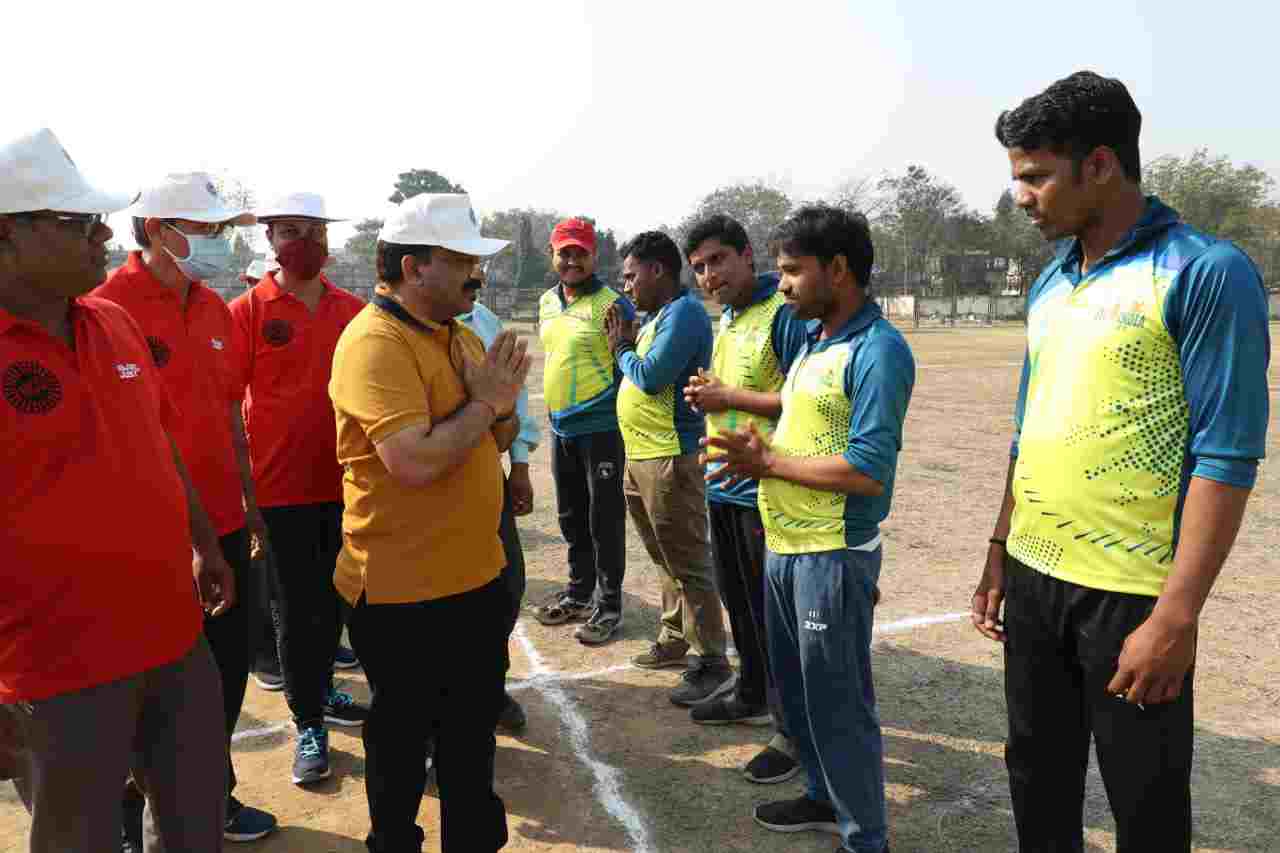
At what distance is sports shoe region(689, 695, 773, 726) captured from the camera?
4.30 m

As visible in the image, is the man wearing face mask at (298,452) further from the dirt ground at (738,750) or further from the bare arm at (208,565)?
the bare arm at (208,565)

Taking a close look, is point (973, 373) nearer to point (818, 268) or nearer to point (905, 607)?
point (905, 607)

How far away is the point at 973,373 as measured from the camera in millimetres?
19453

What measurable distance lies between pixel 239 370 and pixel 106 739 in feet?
6.46

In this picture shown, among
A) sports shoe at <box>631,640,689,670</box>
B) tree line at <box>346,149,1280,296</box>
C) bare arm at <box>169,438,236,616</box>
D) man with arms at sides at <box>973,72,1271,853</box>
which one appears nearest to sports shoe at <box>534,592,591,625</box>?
sports shoe at <box>631,640,689,670</box>

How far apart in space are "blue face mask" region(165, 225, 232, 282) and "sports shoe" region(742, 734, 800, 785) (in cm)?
316

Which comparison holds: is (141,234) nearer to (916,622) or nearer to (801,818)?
(801,818)

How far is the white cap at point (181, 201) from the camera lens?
137 inches

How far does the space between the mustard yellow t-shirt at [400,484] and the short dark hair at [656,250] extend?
85.2 inches

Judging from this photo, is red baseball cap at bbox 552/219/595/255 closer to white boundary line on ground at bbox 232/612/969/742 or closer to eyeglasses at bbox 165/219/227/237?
eyeglasses at bbox 165/219/227/237

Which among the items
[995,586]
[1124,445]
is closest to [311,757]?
[995,586]

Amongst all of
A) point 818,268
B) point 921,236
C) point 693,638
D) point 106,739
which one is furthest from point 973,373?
point 921,236

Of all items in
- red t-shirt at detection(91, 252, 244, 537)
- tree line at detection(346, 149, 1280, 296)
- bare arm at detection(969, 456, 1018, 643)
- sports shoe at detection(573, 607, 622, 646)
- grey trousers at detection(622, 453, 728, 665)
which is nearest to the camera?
bare arm at detection(969, 456, 1018, 643)

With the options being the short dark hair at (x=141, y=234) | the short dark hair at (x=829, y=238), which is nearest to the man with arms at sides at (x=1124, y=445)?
the short dark hair at (x=829, y=238)
